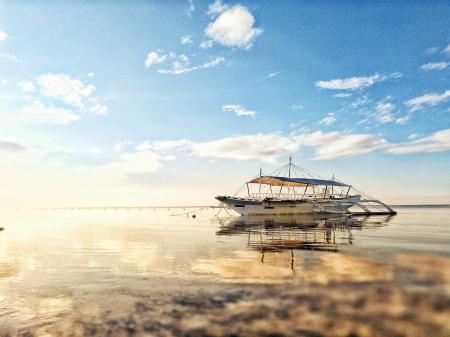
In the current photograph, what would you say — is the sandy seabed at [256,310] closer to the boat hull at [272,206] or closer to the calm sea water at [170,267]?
the calm sea water at [170,267]

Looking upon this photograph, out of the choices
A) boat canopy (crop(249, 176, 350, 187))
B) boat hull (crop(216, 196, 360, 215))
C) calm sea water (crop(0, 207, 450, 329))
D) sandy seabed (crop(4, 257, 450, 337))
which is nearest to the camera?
sandy seabed (crop(4, 257, 450, 337))

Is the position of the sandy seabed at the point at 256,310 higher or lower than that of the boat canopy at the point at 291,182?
lower

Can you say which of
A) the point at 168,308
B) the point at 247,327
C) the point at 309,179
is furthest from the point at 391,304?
the point at 309,179

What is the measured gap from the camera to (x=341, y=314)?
8.32 meters

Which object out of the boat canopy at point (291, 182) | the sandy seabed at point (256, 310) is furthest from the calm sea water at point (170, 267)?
the boat canopy at point (291, 182)

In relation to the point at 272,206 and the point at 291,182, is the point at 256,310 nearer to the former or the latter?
the point at 272,206

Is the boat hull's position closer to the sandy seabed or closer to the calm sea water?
the calm sea water

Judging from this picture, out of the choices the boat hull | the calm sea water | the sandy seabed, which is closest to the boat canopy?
the boat hull

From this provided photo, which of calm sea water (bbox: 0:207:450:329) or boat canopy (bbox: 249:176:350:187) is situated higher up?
boat canopy (bbox: 249:176:350:187)

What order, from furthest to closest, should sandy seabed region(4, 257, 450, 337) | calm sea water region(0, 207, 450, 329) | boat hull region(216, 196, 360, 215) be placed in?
boat hull region(216, 196, 360, 215) → calm sea water region(0, 207, 450, 329) → sandy seabed region(4, 257, 450, 337)

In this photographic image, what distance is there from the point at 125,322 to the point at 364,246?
63.0ft

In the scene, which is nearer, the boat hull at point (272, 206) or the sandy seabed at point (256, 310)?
the sandy seabed at point (256, 310)

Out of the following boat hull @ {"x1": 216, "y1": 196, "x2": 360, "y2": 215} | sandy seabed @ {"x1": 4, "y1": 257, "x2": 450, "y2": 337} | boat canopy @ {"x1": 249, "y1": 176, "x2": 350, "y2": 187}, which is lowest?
sandy seabed @ {"x1": 4, "y1": 257, "x2": 450, "y2": 337}

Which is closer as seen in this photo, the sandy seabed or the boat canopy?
the sandy seabed
